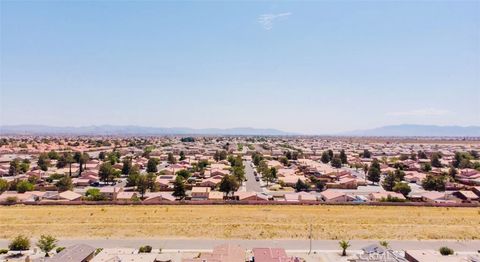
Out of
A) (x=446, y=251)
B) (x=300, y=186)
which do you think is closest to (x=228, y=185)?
(x=300, y=186)

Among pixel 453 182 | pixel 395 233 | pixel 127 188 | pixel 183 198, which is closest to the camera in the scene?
pixel 395 233

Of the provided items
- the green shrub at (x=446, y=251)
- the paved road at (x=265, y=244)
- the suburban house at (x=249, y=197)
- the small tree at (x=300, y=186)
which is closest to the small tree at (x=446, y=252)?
the green shrub at (x=446, y=251)

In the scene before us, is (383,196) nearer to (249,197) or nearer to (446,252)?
(249,197)

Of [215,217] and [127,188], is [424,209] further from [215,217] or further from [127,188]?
[127,188]

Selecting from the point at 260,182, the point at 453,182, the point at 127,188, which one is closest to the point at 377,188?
the point at 453,182

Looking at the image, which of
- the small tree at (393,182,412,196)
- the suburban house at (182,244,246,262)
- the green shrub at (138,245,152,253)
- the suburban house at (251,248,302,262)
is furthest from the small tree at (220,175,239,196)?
the suburban house at (251,248,302,262)

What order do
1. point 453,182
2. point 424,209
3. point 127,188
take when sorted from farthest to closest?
point 453,182, point 127,188, point 424,209
